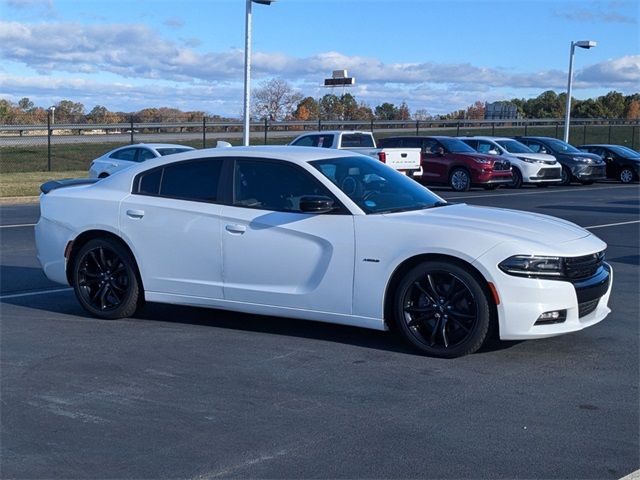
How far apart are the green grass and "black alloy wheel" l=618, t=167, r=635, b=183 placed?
18402 millimetres

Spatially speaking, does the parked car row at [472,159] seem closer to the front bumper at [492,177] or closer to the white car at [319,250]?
the front bumper at [492,177]

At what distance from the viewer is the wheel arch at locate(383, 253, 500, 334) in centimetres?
659

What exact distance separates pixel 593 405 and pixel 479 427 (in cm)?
91

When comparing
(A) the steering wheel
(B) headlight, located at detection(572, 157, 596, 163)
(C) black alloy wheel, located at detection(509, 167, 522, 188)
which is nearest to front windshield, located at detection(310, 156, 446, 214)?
(A) the steering wheel

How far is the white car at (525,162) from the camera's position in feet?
92.5

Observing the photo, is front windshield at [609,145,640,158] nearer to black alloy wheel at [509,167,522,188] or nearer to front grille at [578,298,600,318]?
black alloy wheel at [509,167,522,188]

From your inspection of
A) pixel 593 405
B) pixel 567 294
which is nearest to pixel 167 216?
pixel 567 294

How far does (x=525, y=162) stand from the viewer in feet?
92.8

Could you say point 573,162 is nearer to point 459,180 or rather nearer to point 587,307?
point 459,180

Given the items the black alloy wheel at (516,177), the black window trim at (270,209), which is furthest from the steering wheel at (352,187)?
the black alloy wheel at (516,177)

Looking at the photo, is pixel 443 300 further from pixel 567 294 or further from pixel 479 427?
pixel 479 427

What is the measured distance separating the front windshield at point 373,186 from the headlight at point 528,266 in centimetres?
115

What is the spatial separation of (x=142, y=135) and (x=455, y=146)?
2440 cm

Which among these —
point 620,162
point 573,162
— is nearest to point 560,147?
point 573,162
